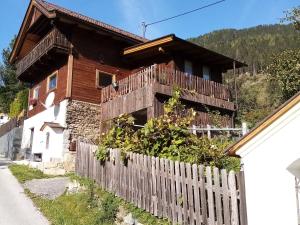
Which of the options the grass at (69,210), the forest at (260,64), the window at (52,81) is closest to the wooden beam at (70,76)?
the window at (52,81)

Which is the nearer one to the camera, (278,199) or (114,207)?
(278,199)

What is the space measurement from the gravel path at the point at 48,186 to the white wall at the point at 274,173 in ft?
26.1

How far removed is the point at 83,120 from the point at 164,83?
5215mm

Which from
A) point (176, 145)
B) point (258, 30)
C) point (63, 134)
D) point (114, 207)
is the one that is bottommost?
point (114, 207)

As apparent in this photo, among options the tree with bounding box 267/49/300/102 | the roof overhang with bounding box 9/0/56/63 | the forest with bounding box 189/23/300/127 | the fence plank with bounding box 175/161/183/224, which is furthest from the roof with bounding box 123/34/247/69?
the fence plank with bounding box 175/161/183/224

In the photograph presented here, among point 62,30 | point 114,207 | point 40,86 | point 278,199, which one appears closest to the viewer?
point 278,199

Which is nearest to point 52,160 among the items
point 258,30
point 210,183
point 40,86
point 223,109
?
point 40,86

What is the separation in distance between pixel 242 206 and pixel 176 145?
3.84 metres

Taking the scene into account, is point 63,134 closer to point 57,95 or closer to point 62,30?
point 57,95

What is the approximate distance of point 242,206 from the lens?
7047 mm

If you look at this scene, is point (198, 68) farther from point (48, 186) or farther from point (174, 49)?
point (48, 186)

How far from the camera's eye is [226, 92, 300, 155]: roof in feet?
21.8

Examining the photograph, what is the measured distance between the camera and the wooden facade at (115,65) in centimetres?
1786

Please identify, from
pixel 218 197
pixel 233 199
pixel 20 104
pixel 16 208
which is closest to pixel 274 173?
pixel 233 199
